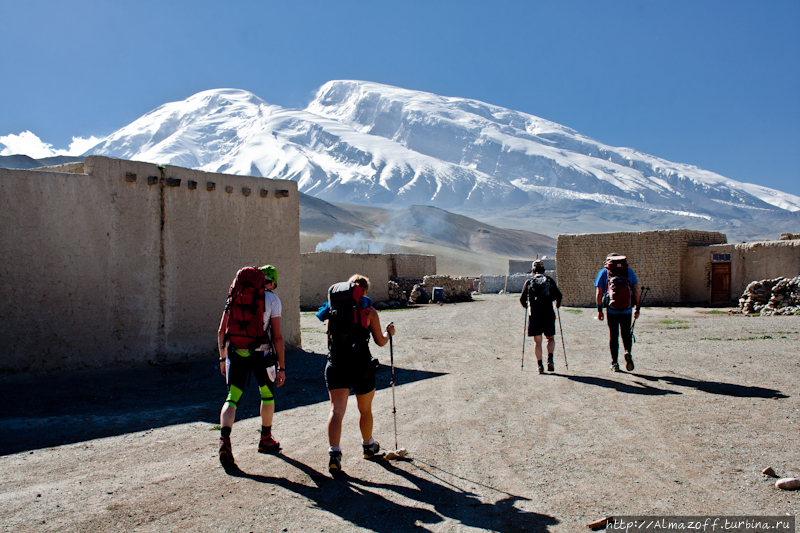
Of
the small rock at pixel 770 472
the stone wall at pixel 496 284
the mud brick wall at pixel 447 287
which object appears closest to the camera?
the small rock at pixel 770 472

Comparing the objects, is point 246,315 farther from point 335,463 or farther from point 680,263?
point 680,263

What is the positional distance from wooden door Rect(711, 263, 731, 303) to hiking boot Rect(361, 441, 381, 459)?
1966 centimetres

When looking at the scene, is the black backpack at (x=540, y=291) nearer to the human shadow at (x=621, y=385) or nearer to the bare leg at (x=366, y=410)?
the human shadow at (x=621, y=385)

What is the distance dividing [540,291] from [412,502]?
4.94 m

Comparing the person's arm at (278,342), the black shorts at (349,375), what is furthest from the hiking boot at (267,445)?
the black shorts at (349,375)

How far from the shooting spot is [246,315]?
14.9 feet

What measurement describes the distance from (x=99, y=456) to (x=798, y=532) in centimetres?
502

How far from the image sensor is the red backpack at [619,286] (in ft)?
25.7

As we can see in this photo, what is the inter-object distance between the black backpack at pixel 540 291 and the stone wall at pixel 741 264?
49.5 ft

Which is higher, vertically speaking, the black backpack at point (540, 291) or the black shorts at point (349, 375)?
the black backpack at point (540, 291)

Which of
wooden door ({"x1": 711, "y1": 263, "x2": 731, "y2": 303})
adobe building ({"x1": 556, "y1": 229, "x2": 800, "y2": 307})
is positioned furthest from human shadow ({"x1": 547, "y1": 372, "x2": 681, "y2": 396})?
wooden door ({"x1": 711, "y1": 263, "x2": 731, "y2": 303})

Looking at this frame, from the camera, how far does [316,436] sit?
17.9ft

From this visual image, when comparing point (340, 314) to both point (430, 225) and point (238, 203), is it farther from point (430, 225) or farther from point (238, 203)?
point (430, 225)

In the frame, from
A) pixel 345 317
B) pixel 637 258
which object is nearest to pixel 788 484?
pixel 345 317
